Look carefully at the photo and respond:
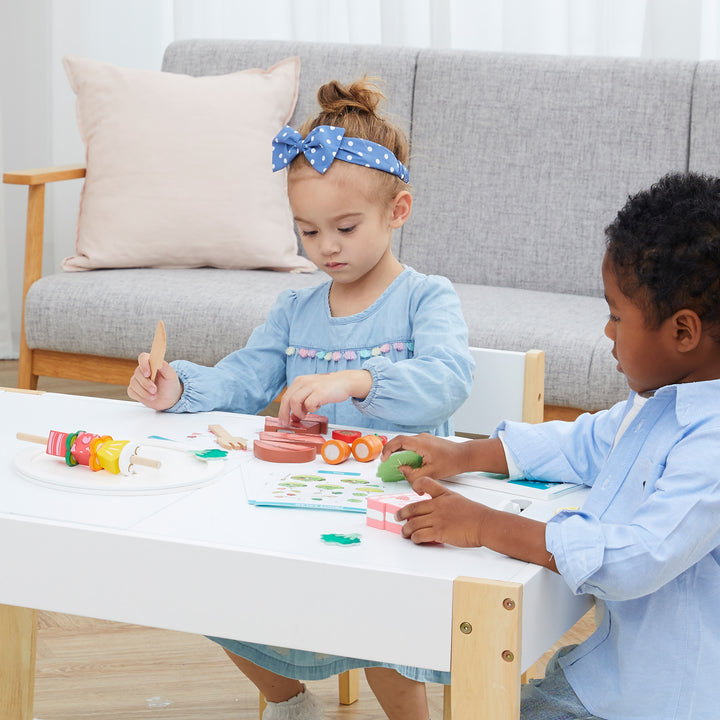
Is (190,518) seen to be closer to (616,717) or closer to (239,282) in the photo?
(616,717)

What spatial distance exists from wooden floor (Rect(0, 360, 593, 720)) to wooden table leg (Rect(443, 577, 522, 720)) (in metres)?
0.76

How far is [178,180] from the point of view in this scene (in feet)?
8.43

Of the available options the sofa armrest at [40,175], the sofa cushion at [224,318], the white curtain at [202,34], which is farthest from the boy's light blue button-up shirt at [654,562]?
the white curtain at [202,34]

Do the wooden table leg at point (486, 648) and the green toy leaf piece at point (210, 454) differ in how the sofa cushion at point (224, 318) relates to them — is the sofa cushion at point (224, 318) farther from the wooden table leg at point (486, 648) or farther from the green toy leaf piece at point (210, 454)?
the wooden table leg at point (486, 648)

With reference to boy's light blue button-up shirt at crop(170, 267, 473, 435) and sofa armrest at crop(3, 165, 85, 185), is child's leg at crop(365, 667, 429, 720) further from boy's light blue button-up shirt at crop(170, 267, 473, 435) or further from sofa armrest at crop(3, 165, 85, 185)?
sofa armrest at crop(3, 165, 85, 185)

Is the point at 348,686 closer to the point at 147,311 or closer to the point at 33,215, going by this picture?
the point at 147,311

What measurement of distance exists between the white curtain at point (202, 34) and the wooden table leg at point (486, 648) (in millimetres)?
2452

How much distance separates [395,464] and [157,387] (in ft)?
1.20

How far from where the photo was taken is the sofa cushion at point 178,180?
2.56 m

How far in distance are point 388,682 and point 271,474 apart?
354 millimetres

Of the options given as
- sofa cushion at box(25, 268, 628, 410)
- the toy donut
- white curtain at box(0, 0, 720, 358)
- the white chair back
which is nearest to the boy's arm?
the toy donut

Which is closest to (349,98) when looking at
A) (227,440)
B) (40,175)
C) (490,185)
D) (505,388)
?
(505,388)

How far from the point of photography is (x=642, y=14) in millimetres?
2875

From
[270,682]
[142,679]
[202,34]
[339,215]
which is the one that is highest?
[202,34]
